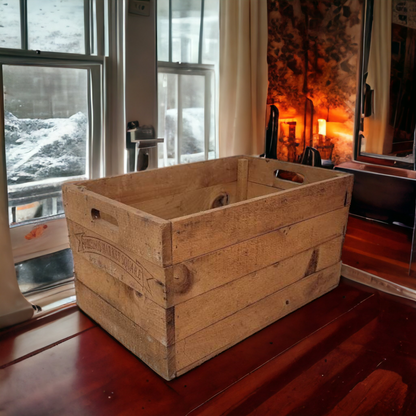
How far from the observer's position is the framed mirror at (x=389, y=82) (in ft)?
7.71

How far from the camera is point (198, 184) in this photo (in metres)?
1.73

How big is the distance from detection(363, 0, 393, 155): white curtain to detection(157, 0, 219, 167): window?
2.90ft

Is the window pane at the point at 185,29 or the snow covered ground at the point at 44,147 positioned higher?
the window pane at the point at 185,29

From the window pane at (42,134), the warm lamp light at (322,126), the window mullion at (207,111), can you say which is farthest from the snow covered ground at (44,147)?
the warm lamp light at (322,126)

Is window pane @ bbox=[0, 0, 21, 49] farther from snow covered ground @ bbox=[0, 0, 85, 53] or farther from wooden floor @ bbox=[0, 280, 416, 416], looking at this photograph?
wooden floor @ bbox=[0, 280, 416, 416]

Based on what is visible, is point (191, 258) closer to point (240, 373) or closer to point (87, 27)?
point (240, 373)

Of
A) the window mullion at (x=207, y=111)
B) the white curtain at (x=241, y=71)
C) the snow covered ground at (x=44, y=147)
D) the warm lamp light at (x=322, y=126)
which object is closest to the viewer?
the snow covered ground at (x=44, y=147)

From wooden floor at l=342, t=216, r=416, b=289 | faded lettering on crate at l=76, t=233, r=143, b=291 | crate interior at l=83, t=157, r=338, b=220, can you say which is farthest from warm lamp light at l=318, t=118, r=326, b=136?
faded lettering on crate at l=76, t=233, r=143, b=291

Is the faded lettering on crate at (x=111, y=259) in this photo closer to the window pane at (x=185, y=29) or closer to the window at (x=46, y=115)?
the window at (x=46, y=115)

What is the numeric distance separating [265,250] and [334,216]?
373 mm

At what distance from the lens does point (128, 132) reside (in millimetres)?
1991

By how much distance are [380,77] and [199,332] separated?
192cm

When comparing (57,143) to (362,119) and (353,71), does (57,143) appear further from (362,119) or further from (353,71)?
(353,71)

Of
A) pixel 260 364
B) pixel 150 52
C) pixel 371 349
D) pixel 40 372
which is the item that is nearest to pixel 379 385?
pixel 371 349
